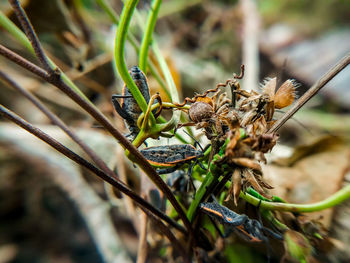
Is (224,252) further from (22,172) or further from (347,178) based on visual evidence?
(22,172)

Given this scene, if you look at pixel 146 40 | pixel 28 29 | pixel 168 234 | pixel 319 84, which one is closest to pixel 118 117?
pixel 146 40

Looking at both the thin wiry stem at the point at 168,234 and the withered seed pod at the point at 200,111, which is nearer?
the withered seed pod at the point at 200,111

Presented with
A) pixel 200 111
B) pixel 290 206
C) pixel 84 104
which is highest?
pixel 84 104

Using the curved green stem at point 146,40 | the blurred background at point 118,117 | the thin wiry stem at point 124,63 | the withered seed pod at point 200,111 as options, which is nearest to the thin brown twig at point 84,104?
the thin wiry stem at point 124,63

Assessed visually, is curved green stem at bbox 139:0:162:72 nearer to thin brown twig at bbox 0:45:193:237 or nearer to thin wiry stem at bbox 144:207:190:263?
thin brown twig at bbox 0:45:193:237

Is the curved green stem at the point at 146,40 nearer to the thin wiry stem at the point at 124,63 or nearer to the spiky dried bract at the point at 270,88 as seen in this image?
the thin wiry stem at the point at 124,63

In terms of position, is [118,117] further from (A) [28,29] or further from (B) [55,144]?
(A) [28,29]
